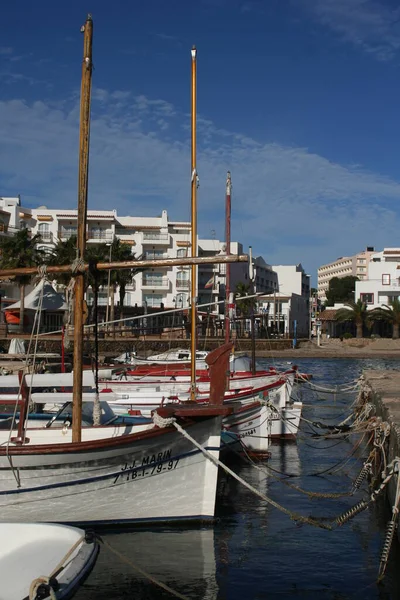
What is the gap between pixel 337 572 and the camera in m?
10.9

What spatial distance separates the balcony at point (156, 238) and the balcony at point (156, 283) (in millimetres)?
4841

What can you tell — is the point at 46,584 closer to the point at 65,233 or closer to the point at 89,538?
the point at 89,538

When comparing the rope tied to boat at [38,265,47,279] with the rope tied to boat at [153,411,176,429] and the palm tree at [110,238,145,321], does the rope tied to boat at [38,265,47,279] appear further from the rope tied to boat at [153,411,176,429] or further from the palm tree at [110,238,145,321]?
the palm tree at [110,238,145,321]

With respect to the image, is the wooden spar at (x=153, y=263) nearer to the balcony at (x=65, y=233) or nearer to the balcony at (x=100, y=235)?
the balcony at (x=100, y=235)

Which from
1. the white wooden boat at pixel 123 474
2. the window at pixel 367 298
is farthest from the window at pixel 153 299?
the white wooden boat at pixel 123 474

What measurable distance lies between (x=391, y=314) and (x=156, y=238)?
106 feet

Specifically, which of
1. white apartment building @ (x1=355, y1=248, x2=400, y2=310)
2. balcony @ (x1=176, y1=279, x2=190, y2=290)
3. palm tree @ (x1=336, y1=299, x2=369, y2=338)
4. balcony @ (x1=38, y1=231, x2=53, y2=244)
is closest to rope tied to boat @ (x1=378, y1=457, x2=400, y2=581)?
palm tree @ (x1=336, y1=299, x2=369, y2=338)

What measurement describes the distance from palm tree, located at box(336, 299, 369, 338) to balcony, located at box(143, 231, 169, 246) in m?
25.2

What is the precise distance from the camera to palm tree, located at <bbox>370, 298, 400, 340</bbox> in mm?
86688

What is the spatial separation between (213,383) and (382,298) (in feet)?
281

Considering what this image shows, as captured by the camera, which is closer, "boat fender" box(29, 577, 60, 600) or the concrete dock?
"boat fender" box(29, 577, 60, 600)

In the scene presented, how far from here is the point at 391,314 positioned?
87.6 m

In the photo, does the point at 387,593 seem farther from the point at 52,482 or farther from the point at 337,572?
the point at 52,482

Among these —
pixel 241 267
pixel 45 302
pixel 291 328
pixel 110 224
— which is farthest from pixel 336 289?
pixel 45 302
